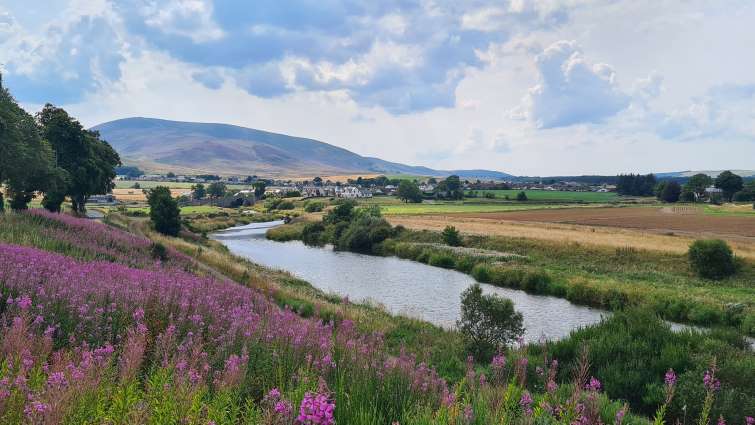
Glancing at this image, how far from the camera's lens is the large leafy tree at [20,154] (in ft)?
89.9

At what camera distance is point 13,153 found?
27.5 metres

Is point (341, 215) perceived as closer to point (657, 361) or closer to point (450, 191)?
point (657, 361)

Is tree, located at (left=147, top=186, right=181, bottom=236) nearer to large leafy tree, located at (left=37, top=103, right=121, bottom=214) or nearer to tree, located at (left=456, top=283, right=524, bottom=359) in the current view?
large leafy tree, located at (left=37, top=103, right=121, bottom=214)

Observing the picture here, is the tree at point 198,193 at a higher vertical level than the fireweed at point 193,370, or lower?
lower

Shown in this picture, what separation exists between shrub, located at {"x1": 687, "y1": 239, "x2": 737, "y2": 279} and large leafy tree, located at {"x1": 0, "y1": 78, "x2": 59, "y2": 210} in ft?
153

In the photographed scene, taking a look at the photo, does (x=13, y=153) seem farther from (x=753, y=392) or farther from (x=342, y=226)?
(x=342, y=226)

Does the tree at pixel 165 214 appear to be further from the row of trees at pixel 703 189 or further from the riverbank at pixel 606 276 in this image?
the row of trees at pixel 703 189

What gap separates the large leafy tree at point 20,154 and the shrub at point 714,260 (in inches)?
1834

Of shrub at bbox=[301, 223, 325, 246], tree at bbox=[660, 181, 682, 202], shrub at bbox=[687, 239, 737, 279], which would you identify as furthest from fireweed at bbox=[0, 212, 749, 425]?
tree at bbox=[660, 181, 682, 202]

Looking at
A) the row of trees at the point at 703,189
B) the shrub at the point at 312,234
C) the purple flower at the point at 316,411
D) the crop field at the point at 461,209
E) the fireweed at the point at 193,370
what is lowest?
the shrub at the point at 312,234

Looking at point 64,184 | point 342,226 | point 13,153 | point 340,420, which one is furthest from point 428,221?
point 340,420

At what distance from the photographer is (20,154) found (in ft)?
91.1

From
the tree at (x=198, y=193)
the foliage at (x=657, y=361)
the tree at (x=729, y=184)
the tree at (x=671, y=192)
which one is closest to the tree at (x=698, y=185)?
the tree at (x=729, y=184)

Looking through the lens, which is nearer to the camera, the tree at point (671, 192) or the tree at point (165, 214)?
the tree at point (165, 214)
